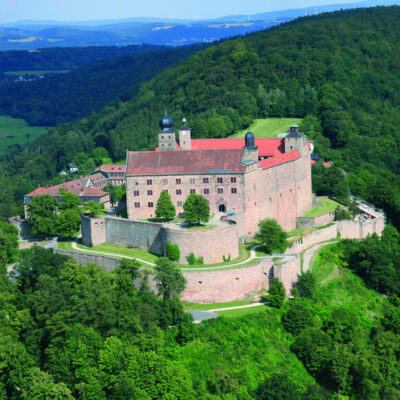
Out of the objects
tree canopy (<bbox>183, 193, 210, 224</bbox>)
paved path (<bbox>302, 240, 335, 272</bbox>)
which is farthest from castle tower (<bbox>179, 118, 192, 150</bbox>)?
paved path (<bbox>302, 240, 335, 272</bbox>)

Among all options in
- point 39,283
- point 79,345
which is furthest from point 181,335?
point 39,283

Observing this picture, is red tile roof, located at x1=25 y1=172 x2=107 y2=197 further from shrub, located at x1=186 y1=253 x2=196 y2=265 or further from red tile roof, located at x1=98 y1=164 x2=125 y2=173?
shrub, located at x1=186 y1=253 x2=196 y2=265

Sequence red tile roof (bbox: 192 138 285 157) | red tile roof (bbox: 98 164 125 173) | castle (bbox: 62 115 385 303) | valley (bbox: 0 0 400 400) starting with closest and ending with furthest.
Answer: valley (bbox: 0 0 400 400) → castle (bbox: 62 115 385 303) → red tile roof (bbox: 192 138 285 157) → red tile roof (bbox: 98 164 125 173)

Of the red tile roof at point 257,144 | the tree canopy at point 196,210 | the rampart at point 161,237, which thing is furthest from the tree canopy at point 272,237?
the red tile roof at point 257,144

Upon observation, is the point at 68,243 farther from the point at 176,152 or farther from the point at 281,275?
the point at 281,275

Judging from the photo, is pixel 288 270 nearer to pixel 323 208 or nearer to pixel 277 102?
pixel 323 208

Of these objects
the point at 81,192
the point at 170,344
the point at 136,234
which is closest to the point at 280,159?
the point at 136,234
